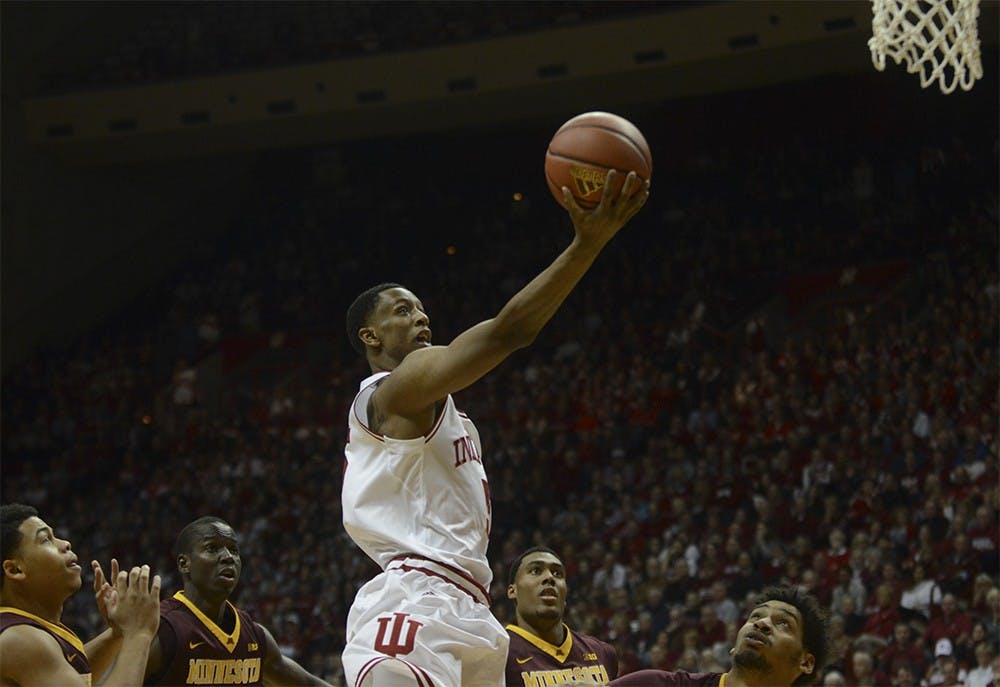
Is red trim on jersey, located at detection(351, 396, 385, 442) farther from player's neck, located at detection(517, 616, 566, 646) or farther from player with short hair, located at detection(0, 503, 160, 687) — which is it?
player's neck, located at detection(517, 616, 566, 646)

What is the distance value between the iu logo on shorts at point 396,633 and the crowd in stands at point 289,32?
12922mm

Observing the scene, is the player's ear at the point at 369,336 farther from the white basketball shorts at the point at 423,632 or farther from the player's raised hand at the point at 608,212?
the player's raised hand at the point at 608,212

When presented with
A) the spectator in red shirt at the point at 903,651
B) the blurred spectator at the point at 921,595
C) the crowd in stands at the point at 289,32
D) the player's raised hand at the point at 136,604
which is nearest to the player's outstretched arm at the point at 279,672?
the player's raised hand at the point at 136,604

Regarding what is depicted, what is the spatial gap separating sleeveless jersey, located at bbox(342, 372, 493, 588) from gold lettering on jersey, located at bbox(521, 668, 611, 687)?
1.82 meters

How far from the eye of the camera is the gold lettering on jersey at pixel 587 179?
145 inches

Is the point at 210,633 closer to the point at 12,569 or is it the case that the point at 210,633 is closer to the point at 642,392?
the point at 12,569

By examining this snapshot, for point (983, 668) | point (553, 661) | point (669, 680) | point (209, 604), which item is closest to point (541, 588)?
point (553, 661)

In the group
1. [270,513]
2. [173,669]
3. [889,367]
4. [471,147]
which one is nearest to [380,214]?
[471,147]

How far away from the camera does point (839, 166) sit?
17359 millimetres

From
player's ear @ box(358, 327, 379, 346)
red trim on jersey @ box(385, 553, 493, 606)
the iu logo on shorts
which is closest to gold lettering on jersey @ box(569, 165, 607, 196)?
player's ear @ box(358, 327, 379, 346)

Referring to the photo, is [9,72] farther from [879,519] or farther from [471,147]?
[879,519]

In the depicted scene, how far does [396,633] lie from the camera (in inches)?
149

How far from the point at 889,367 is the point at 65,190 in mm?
11459

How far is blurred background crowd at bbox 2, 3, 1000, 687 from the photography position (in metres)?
10.9
